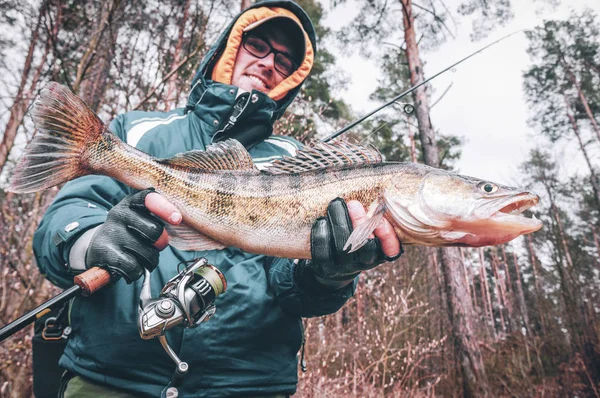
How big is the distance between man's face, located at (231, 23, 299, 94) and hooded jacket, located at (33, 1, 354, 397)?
104cm

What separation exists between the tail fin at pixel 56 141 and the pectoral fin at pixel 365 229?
1463mm

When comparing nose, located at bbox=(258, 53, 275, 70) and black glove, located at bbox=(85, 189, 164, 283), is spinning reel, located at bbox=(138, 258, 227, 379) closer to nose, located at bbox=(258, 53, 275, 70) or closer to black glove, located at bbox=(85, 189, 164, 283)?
black glove, located at bbox=(85, 189, 164, 283)

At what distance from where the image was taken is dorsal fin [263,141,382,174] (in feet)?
7.14

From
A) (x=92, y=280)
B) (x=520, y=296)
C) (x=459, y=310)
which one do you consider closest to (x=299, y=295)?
(x=92, y=280)

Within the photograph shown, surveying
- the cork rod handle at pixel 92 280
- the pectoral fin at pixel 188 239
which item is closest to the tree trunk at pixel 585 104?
the pectoral fin at pixel 188 239

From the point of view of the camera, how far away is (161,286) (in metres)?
2.08

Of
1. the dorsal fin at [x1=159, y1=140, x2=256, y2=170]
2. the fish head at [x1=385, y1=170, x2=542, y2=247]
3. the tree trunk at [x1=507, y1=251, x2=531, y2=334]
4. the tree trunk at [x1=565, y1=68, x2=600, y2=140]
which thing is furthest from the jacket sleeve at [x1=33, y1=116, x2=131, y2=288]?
the tree trunk at [x1=507, y1=251, x2=531, y2=334]

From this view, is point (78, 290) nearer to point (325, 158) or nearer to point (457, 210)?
point (325, 158)

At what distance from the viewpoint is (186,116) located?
2885 millimetres

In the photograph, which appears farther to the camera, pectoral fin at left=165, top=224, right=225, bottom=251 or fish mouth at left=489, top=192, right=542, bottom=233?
pectoral fin at left=165, top=224, right=225, bottom=251

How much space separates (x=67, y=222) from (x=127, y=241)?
0.43 m

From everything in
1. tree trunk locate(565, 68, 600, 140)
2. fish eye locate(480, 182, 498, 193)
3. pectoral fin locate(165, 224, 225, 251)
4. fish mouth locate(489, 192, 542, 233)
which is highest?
tree trunk locate(565, 68, 600, 140)

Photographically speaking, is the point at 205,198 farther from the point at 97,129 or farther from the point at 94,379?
the point at 94,379

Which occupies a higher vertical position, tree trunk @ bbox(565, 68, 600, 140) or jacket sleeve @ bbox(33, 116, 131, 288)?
tree trunk @ bbox(565, 68, 600, 140)
